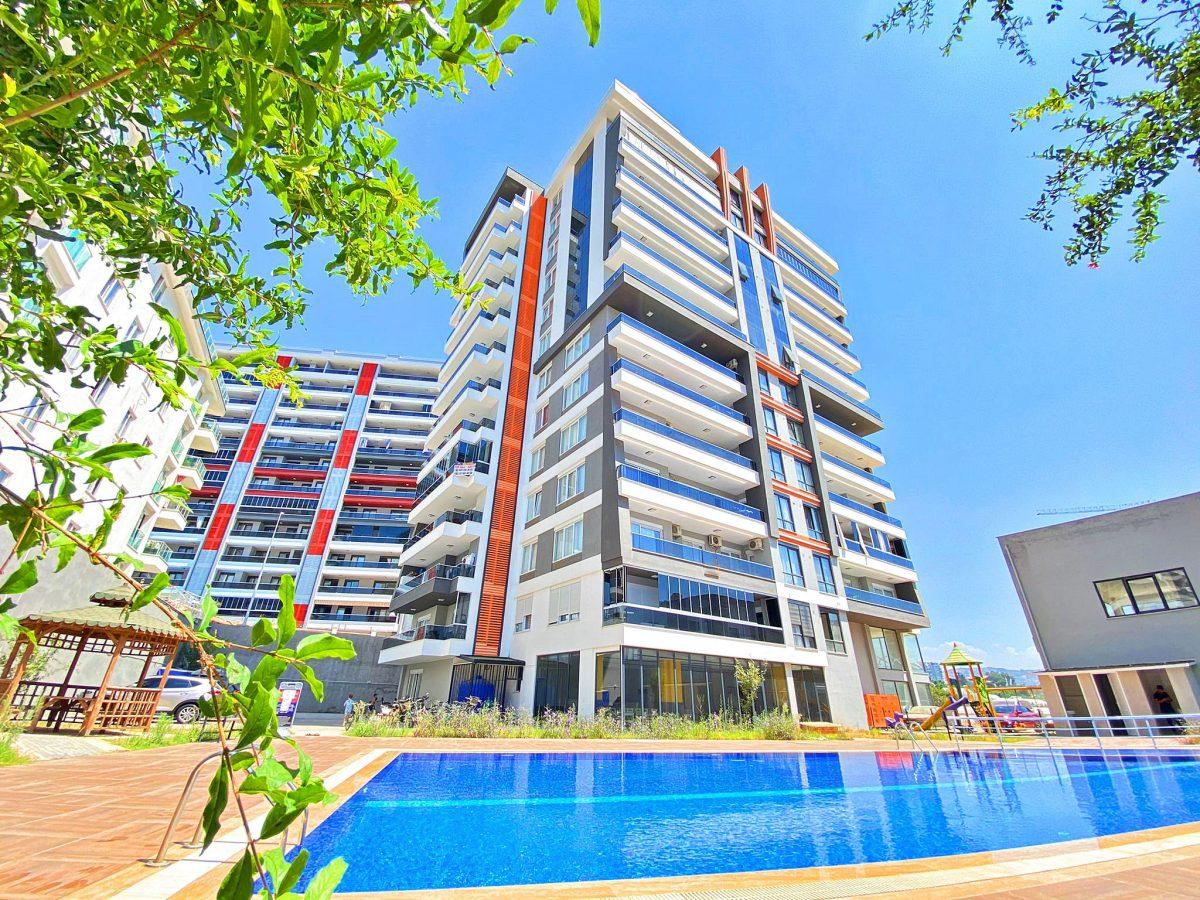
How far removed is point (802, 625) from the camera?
23.1m

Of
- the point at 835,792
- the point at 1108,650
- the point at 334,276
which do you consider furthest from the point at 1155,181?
the point at 1108,650

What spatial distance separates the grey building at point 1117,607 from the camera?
18594 millimetres

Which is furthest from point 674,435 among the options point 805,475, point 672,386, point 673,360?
point 805,475

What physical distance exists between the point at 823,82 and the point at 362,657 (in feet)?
101

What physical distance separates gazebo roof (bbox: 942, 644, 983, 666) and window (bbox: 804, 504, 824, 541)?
6.94m

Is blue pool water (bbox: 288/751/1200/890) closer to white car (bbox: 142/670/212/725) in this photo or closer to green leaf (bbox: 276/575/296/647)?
green leaf (bbox: 276/575/296/647)

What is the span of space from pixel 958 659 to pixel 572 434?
55.4ft

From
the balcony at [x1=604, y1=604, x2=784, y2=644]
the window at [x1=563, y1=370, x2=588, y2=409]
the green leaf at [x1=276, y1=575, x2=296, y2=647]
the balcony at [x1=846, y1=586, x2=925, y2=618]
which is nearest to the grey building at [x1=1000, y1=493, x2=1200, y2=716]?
the balcony at [x1=846, y1=586, x2=925, y2=618]

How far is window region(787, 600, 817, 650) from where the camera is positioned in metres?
22.7

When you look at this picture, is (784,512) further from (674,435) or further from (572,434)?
(572,434)

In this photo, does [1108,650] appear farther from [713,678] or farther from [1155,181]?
[1155,181]

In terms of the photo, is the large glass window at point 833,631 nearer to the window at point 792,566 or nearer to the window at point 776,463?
the window at point 792,566


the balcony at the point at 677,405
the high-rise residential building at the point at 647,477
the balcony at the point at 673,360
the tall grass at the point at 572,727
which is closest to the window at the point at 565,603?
the high-rise residential building at the point at 647,477

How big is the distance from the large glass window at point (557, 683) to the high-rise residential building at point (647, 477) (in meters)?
0.08
